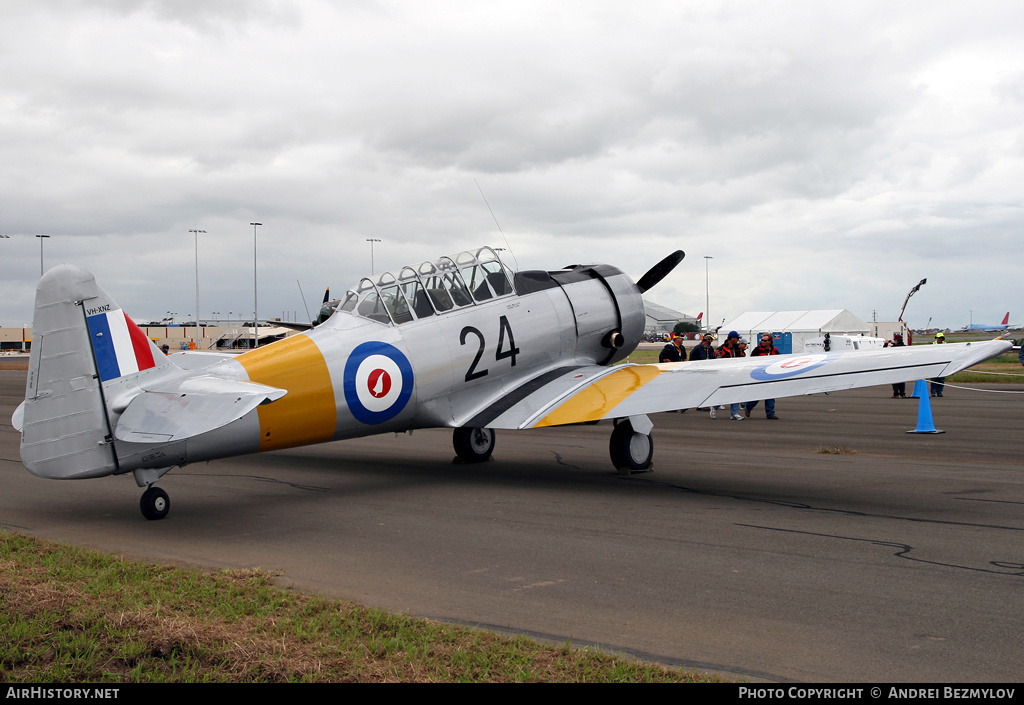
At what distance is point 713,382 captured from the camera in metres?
9.68

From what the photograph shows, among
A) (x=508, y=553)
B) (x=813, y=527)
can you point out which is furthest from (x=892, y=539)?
(x=508, y=553)

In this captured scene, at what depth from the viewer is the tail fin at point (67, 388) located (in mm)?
7125

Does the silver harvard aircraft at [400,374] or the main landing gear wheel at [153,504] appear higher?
the silver harvard aircraft at [400,374]

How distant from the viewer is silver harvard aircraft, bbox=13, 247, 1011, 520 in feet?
23.6

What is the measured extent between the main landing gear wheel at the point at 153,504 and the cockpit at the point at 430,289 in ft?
10.3

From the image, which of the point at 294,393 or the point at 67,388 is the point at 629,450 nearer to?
the point at 294,393

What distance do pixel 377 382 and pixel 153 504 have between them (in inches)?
106

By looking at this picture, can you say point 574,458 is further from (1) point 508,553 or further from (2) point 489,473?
(1) point 508,553

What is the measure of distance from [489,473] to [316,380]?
3210 mm

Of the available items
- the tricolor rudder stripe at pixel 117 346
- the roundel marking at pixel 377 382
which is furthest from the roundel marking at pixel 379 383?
the tricolor rudder stripe at pixel 117 346

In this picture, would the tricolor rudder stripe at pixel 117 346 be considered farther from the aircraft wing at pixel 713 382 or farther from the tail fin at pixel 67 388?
the aircraft wing at pixel 713 382

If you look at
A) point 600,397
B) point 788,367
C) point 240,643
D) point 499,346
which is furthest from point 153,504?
point 788,367

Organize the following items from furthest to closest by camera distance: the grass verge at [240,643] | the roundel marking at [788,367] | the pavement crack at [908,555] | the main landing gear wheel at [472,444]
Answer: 1. the main landing gear wheel at [472,444]
2. the roundel marking at [788,367]
3. the pavement crack at [908,555]
4. the grass verge at [240,643]

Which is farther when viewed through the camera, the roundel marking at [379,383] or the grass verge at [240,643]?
the roundel marking at [379,383]
